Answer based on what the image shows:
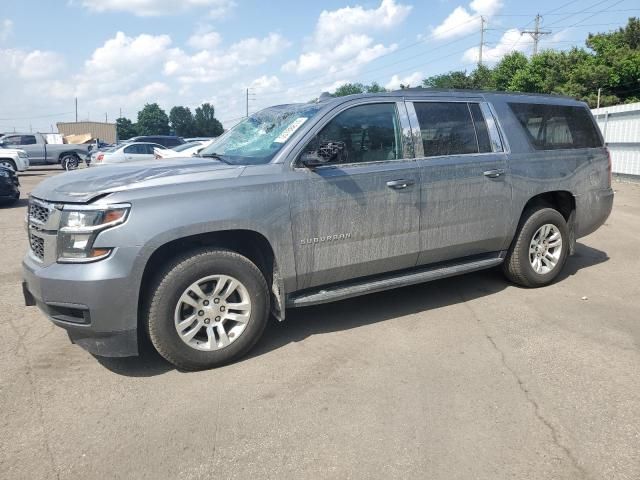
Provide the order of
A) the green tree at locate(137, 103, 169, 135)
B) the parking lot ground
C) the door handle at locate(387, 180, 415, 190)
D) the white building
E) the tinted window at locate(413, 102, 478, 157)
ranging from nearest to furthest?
1. the parking lot ground
2. the door handle at locate(387, 180, 415, 190)
3. the tinted window at locate(413, 102, 478, 157)
4. the white building
5. the green tree at locate(137, 103, 169, 135)

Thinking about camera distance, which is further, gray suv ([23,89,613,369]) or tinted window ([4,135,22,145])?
tinted window ([4,135,22,145])

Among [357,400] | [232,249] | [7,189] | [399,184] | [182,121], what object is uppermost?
[182,121]

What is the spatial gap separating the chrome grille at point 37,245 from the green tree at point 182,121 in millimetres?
79426

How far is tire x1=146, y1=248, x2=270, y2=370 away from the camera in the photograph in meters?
3.46

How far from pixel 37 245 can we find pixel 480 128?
3.90 m

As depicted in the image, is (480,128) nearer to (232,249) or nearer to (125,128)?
(232,249)

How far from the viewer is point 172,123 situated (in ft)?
285

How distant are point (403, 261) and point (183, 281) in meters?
1.90

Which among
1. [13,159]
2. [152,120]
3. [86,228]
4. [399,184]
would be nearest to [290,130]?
[399,184]

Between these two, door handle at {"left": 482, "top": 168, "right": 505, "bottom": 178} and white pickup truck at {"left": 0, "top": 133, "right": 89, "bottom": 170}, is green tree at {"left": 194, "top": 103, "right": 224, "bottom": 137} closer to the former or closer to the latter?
white pickup truck at {"left": 0, "top": 133, "right": 89, "bottom": 170}

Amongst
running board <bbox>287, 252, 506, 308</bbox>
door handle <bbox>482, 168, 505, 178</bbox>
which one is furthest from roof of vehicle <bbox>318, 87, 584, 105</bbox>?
running board <bbox>287, 252, 506, 308</bbox>

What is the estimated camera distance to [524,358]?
149 inches

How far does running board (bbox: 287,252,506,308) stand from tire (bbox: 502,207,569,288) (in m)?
0.23

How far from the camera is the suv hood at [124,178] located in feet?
11.1
